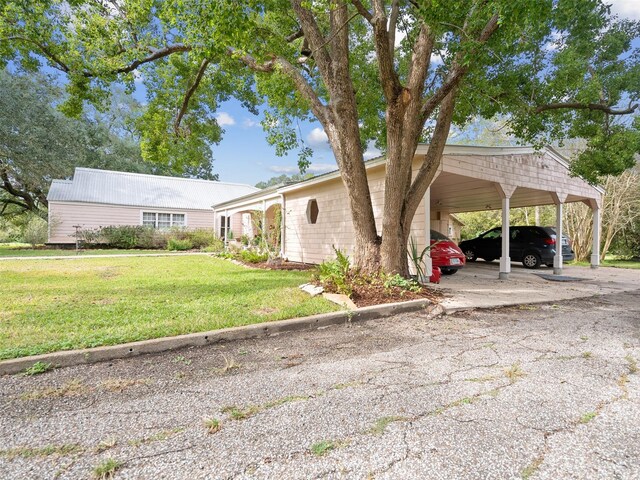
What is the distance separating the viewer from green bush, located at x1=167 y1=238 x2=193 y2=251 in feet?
60.2

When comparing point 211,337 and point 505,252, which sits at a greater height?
point 505,252

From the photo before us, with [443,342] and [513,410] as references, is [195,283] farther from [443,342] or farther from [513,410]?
[513,410]

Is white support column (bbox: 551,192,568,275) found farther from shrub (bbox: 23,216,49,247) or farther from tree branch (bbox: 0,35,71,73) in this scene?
shrub (bbox: 23,216,49,247)

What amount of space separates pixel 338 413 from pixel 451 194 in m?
10.6

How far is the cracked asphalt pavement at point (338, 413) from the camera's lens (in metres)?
1.54

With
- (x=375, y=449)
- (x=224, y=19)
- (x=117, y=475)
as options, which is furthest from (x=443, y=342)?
(x=224, y=19)

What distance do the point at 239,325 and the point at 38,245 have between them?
2052cm

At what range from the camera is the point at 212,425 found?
186 cm

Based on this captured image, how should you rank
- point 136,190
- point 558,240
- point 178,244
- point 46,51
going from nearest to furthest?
point 46,51 → point 558,240 → point 178,244 → point 136,190

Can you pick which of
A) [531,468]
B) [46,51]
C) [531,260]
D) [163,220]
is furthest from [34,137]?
[531,260]

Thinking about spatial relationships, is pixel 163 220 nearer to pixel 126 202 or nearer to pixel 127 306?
pixel 126 202

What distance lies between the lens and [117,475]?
1478 millimetres

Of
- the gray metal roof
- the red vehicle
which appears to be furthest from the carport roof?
the gray metal roof

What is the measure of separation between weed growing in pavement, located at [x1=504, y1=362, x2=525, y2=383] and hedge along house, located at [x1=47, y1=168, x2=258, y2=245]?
1893cm
